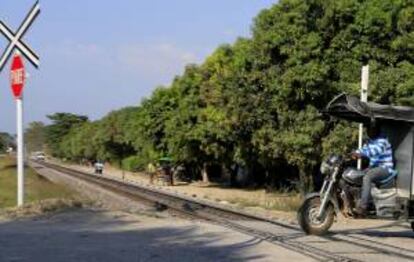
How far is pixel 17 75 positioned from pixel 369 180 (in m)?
7.51

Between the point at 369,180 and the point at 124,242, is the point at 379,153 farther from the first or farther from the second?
the point at 124,242

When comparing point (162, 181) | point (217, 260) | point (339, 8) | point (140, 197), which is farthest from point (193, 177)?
point (217, 260)

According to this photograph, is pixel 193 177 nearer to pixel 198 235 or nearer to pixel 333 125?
pixel 333 125

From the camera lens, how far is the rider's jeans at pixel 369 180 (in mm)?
13008

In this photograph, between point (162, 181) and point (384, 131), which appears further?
point (162, 181)

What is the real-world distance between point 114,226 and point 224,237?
8.21ft

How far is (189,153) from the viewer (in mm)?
49938

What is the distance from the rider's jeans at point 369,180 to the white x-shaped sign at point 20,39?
22.7ft

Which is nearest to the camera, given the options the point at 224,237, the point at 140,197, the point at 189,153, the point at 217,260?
the point at 217,260

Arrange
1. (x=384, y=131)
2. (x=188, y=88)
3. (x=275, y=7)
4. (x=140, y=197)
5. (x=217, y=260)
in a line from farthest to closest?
(x=188, y=88)
(x=140, y=197)
(x=275, y=7)
(x=384, y=131)
(x=217, y=260)

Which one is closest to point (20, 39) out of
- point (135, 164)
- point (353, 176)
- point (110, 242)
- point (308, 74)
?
point (110, 242)

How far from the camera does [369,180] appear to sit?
13008 mm

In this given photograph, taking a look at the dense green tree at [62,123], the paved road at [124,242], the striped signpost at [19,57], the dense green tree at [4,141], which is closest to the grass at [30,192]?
the striped signpost at [19,57]

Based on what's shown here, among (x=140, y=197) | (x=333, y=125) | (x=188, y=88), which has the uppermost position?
(x=188, y=88)
